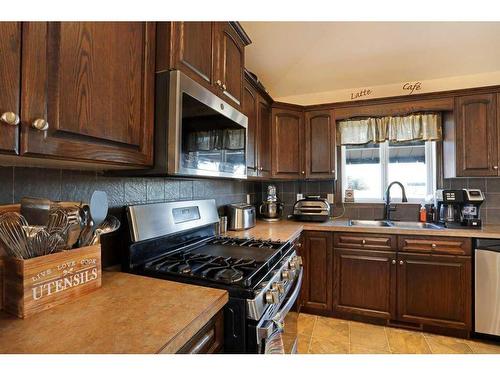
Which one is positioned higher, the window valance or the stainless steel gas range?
the window valance

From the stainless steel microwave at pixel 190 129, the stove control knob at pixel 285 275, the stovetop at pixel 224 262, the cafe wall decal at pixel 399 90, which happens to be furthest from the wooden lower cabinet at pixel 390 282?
the cafe wall decal at pixel 399 90

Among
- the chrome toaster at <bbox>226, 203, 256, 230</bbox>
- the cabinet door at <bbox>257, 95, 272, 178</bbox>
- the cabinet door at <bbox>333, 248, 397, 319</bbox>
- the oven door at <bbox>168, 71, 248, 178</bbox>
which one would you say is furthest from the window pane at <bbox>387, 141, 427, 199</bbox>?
the oven door at <bbox>168, 71, 248, 178</bbox>

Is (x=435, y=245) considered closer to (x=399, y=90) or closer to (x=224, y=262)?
(x=399, y=90)

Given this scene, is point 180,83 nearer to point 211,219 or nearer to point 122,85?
point 122,85

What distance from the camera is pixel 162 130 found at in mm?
1002

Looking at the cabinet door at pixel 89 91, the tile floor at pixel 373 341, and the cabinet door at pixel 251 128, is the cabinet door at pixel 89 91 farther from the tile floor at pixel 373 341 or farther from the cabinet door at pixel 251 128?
the tile floor at pixel 373 341

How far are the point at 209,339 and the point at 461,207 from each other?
2.56m

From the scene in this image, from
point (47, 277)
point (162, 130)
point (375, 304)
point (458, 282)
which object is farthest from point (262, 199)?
point (47, 277)

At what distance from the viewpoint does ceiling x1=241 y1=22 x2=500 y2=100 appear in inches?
85.7

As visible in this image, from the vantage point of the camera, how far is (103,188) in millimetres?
1124

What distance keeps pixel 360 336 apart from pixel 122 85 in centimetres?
238

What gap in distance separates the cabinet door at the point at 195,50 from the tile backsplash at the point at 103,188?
0.60 m

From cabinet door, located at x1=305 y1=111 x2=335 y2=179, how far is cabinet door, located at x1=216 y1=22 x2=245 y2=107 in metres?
1.31

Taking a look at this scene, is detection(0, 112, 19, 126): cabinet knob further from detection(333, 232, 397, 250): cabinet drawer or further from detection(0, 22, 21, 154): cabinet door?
detection(333, 232, 397, 250): cabinet drawer
